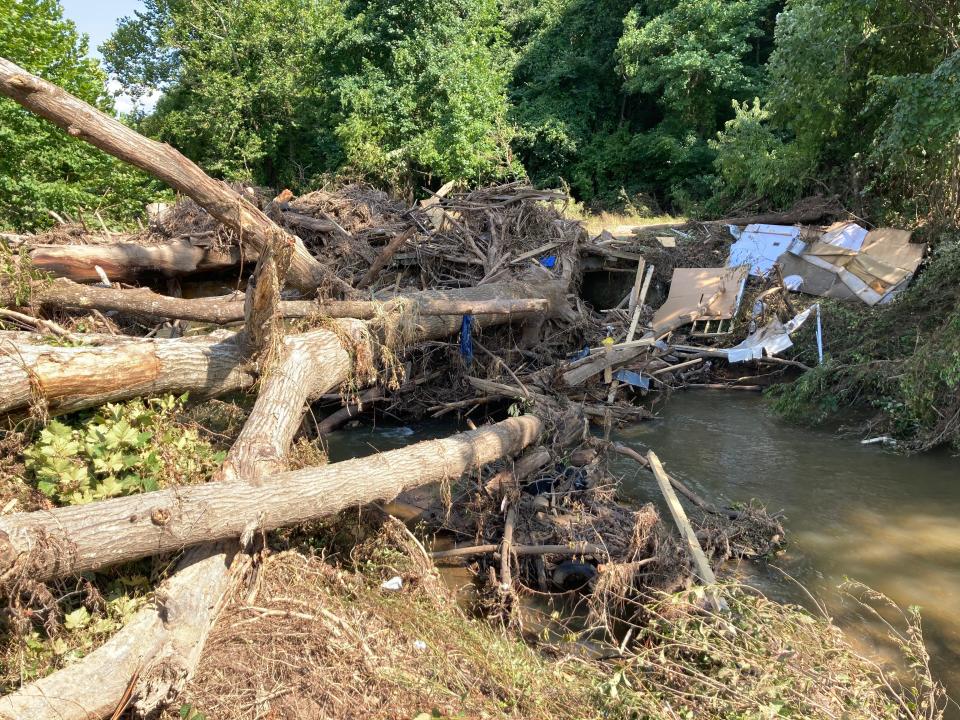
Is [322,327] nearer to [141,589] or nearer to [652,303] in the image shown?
[141,589]

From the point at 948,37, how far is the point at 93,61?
18.8 metres

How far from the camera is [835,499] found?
7.12m

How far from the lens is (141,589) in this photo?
411cm

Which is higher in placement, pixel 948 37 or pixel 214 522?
pixel 948 37

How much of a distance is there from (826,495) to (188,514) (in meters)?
6.47

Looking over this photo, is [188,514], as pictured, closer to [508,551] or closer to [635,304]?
[508,551]

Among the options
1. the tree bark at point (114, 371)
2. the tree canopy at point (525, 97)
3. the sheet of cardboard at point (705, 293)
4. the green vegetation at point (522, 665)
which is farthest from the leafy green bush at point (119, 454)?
the tree canopy at point (525, 97)

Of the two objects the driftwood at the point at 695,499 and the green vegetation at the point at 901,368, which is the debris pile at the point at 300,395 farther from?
the green vegetation at the point at 901,368

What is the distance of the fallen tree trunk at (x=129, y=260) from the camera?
8078 mm

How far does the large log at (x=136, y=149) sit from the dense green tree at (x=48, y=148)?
1193cm

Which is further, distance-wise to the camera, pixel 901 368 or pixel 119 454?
pixel 901 368

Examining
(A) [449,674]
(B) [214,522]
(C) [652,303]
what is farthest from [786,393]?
(B) [214,522]

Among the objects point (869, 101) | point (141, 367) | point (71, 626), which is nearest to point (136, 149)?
point (141, 367)

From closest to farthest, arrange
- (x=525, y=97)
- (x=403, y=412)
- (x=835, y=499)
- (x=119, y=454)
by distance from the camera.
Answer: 1. (x=119, y=454)
2. (x=835, y=499)
3. (x=403, y=412)
4. (x=525, y=97)
